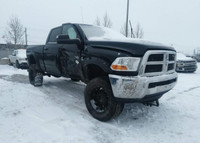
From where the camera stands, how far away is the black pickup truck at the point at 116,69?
2609 mm

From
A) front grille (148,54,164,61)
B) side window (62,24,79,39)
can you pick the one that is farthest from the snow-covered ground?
side window (62,24,79,39)

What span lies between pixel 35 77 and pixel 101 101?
345cm

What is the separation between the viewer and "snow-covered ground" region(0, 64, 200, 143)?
2.52 meters

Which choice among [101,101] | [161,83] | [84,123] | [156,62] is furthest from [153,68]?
[84,123]

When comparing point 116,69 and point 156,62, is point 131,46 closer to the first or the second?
point 116,69

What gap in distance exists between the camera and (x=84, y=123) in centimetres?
297

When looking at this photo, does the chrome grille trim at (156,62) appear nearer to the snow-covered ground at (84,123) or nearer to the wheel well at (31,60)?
the snow-covered ground at (84,123)

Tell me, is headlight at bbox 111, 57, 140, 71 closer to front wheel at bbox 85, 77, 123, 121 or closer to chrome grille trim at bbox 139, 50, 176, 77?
chrome grille trim at bbox 139, 50, 176, 77

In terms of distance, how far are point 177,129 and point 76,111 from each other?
2030 millimetres

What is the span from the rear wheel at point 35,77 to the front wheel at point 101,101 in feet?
9.77

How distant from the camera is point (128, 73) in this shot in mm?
2623

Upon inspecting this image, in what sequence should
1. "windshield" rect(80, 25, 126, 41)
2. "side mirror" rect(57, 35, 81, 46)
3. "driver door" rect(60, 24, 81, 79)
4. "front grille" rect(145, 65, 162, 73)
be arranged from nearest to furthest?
"front grille" rect(145, 65, 162, 73) → "side mirror" rect(57, 35, 81, 46) → "driver door" rect(60, 24, 81, 79) → "windshield" rect(80, 25, 126, 41)

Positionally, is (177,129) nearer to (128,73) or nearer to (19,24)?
(128,73)

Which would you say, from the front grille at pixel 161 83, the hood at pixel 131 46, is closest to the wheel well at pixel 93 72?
the hood at pixel 131 46
